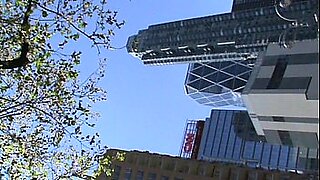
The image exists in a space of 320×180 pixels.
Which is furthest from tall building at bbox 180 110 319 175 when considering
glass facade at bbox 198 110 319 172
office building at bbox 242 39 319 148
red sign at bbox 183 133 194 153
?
office building at bbox 242 39 319 148

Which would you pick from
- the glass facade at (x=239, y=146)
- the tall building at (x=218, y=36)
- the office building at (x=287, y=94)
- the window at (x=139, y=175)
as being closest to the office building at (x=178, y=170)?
the window at (x=139, y=175)

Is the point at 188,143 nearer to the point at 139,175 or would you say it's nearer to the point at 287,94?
the point at 139,175

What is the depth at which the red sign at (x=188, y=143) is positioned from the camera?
15700 centimetres

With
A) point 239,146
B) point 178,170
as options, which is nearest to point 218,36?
point 239,146

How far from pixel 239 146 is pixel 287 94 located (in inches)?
3577

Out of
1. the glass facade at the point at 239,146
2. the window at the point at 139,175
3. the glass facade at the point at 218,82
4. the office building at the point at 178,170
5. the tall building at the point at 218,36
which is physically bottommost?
the window at the point at 139,175

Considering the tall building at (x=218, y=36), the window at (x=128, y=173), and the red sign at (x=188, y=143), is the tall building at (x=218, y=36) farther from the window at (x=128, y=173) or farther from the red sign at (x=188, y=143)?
the window at (x=128, y=173)

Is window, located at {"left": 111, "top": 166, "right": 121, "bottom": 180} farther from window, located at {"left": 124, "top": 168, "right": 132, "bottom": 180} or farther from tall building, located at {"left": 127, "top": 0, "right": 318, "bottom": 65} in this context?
tall building, located at {"left": 127, "top": 0, "right": 318, "bottom": 65}

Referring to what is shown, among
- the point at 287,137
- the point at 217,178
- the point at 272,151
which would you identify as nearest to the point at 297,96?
the point at 287,137

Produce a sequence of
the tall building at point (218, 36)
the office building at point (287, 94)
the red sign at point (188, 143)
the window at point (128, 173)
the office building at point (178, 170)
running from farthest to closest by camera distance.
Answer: the red sign at point (188, 143)
the tall building at point (218, 36)
the window at point (128, 173)
the office building at point (178, 170)
the office building at point (287, 94)

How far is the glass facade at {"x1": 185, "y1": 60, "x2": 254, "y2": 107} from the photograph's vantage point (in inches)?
6658

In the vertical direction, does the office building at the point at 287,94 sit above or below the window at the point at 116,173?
above

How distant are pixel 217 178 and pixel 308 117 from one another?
16.6m

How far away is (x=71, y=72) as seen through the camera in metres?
20.8
